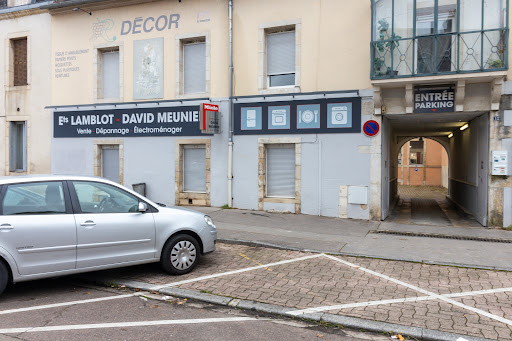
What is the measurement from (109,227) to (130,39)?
33.4ft

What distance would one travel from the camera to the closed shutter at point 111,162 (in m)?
14.4

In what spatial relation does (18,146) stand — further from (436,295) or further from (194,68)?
(436,295)

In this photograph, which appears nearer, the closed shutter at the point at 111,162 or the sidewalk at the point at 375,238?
the sidewalk at the point at 375,238

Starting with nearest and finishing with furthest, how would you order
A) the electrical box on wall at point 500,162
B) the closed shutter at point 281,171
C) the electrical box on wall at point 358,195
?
1. the electrical box on wall at point 500,162
2. the electrical box on wall at point 358,195
3. the closed shutter at point 281,171

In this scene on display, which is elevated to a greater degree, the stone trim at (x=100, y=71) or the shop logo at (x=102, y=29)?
the shop logo at (x=102, y=29)

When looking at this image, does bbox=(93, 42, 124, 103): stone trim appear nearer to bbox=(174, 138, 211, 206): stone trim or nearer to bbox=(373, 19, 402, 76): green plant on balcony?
bbox=(174, 138, 211, 206): stone trim

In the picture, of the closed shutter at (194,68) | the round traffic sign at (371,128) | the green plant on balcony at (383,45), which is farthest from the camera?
the closed shutter at (194,68)

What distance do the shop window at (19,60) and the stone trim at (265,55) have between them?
9.67 meters

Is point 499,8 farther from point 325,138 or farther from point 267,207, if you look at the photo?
point 267,207

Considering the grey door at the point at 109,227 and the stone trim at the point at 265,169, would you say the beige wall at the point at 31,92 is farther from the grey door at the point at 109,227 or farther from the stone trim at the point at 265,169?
the grey door at the point at 109,227

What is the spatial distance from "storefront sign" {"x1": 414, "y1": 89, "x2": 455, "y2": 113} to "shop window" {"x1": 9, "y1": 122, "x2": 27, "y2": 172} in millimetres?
14422

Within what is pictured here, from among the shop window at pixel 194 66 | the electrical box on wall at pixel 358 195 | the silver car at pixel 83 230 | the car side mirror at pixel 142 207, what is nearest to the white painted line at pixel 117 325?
the silver car at pixel 83 230

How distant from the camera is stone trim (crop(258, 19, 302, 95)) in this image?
1180 centimetres

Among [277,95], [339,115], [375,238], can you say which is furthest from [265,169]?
[375,238]
